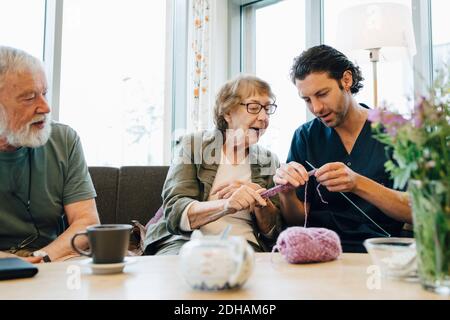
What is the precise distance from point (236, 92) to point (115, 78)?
1809 mm

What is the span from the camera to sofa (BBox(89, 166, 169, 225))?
2.26m

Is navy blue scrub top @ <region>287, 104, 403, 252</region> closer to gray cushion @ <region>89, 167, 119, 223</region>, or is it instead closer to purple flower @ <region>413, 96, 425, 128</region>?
purple flower @ <region>413, 96, 425, 128</region>

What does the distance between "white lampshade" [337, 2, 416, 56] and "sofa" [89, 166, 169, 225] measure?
4.19ft

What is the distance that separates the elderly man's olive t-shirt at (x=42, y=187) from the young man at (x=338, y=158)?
781 millimetres

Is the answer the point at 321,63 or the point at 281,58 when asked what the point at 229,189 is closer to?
the point at 321,63

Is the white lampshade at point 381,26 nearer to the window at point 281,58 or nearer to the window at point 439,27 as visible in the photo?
the window at point 439,27

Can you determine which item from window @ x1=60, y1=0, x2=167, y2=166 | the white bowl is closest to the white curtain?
window @ x1=60, y1=0, x2=167, y2=166

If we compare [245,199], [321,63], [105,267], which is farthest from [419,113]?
[321,63]

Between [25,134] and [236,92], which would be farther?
[236,92]

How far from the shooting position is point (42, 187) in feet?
5.44

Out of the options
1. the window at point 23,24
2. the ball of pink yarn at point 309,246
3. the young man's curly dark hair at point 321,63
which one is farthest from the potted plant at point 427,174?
the window at point 23,24

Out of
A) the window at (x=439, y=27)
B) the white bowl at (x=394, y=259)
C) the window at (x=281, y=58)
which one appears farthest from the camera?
the window at (x=281, y=58)

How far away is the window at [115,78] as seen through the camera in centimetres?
319
